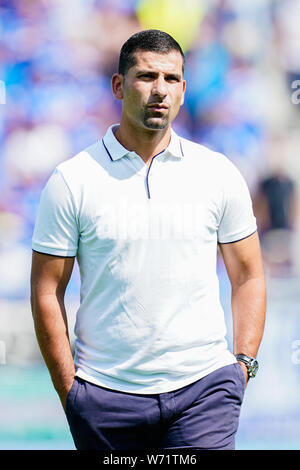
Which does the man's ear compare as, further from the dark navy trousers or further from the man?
the dark navy trousers

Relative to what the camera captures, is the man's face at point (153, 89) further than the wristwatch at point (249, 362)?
No

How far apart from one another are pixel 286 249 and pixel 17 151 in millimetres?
1439

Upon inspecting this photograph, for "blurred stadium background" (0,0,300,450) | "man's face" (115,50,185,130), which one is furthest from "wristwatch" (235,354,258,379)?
"blurred stadium background" (0,0,300,450)

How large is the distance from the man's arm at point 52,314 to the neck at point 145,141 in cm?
41

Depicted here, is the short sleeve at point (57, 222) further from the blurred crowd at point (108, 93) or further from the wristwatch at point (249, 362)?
the blurred crowd at point (108, 93)

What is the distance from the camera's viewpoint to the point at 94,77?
12.1 ft

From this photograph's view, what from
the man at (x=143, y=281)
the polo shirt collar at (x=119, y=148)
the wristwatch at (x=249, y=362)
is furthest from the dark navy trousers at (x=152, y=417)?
the polo shirt collar at (x=119, y=148)

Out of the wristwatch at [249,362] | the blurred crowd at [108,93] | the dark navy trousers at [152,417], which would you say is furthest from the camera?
the blurred crowd at [108,93]

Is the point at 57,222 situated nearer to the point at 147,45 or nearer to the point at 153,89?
the point at 153,89

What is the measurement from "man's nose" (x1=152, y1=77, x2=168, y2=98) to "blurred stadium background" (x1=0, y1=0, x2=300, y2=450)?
139 centimetres

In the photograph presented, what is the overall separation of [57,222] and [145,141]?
0.40 m

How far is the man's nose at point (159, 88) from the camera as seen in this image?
231 cm

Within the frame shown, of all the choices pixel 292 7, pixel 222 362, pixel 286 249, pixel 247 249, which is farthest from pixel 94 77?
pixel 222 362
